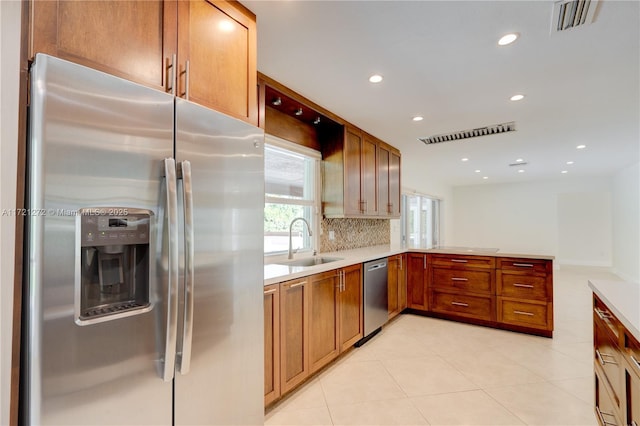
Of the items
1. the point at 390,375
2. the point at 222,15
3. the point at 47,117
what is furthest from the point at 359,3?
the point at 390,375

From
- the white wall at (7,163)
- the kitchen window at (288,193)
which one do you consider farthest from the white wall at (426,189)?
the white wall at (7,163)

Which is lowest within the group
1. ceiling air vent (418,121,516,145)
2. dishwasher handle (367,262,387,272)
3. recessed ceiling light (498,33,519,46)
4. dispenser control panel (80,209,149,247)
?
dishwasher handle (367,262,387,272)

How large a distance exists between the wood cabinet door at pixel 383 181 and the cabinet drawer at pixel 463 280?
3.32ft

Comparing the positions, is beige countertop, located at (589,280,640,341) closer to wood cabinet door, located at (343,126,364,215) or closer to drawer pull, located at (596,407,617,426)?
drawer pull, located at (596,407,617,426)

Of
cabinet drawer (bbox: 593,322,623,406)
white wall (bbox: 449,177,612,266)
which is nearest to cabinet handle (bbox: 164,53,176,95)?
cabinet drawer (bbox: 593,322,623,406)

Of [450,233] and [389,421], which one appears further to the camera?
[450,233]

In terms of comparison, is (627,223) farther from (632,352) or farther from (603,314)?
(632,352)

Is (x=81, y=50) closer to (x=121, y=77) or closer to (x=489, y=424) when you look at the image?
(x=121, y=77)

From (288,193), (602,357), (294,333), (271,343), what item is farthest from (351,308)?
(602,357)

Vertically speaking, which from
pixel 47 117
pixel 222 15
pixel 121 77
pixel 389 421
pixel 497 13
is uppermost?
pixel 497 13

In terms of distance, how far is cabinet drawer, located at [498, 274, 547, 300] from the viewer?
343 cm

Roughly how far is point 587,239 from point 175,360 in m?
10.1

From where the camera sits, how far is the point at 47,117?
0.90 meters

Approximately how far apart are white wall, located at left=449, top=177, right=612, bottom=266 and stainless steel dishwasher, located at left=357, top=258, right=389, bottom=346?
6.38 metres
